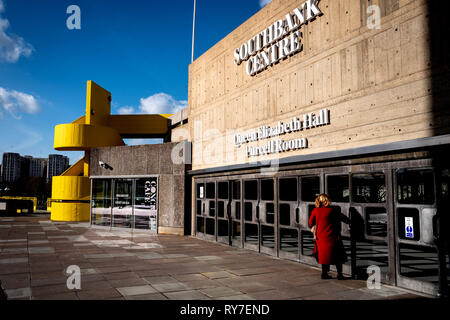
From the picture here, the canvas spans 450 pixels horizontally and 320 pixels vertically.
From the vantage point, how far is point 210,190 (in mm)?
12719

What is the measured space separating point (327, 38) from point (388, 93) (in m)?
2.18

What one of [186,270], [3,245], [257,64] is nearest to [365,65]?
[257,64]

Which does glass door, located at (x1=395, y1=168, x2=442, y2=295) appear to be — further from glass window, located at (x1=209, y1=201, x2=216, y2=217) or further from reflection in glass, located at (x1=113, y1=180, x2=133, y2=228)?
reflection in glass, located at (x1=113, y1=180, x2=133, y2=228)

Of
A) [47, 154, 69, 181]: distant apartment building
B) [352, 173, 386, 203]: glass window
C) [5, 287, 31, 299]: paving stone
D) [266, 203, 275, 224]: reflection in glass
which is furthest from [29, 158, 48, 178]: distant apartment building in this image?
[5, 287, 31, 299]: paving stone

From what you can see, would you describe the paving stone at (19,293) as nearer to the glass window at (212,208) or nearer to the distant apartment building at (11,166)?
the glass window at (212,208)

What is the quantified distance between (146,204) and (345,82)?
404 inches

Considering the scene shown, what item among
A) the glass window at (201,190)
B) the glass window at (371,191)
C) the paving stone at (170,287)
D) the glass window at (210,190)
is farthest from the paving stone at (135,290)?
the glass window at (371,191)

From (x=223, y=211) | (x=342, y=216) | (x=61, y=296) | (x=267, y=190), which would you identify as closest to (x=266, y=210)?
(x=267, y=190)

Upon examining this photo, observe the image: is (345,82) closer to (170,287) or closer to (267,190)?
(267,190)

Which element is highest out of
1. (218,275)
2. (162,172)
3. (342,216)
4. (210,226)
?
(162,172)

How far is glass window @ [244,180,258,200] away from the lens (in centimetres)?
1030

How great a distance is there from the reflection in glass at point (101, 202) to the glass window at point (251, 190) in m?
8.37

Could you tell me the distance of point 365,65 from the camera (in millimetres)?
7031

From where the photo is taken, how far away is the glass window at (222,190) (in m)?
11.8
